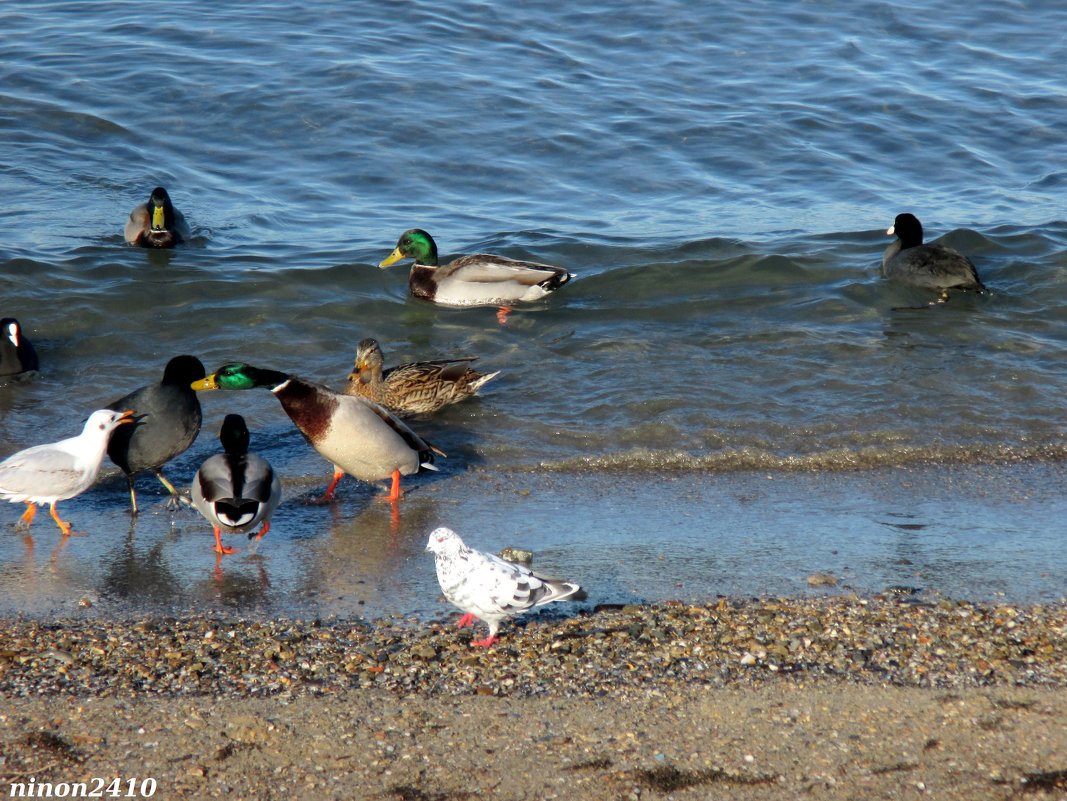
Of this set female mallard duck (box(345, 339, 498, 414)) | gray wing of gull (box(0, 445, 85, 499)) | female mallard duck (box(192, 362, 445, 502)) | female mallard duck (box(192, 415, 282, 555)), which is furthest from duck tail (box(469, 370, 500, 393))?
gray wing of gull (box(0, 445, 85, 499))

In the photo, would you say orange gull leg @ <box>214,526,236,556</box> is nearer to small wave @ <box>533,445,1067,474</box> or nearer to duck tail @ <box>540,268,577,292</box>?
small wave @ <box>533,445,1067,474</box>

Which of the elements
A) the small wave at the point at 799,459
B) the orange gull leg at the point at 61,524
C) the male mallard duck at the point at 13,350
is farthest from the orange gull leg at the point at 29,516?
the small wave at the point at 799,459

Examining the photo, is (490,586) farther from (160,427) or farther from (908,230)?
(908,230)

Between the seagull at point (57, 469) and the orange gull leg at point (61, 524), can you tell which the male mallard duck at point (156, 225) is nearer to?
the seagull at point (57, 469)

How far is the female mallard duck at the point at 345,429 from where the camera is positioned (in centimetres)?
747

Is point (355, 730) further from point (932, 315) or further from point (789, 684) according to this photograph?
point (932, 315)

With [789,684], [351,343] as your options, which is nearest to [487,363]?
[351,343]

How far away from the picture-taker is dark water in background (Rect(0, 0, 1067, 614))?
22.5 ft

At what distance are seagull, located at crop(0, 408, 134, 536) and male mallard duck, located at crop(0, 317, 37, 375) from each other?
2.48 meters

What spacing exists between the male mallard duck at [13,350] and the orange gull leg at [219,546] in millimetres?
3421

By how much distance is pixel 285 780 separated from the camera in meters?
4.34

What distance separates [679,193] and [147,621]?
10686mm

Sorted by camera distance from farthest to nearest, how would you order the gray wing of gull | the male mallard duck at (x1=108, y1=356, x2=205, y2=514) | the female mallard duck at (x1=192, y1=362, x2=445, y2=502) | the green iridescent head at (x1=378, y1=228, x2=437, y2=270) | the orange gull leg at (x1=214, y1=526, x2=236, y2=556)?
the green iridescent head at (x1=378, y1=228, x2=437, y2=270), the female mallard duck at (x1=192, y1=362, x2=445, y2=502), the male mallard duck at (x1=108, y1=356, x2=205, y2=514), the gray wing of gull, the orange gull leg at (x1=214, y1=526, x2=236, y2=556)

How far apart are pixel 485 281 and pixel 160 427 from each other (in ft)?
16.9
